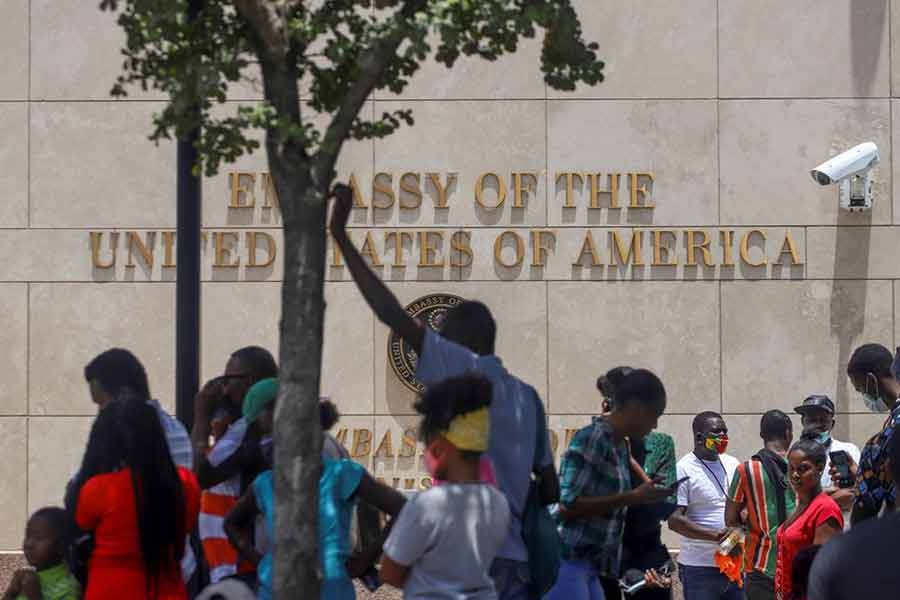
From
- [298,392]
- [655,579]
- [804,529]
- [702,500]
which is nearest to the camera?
[298,392]

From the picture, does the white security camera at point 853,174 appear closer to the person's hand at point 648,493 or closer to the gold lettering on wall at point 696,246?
the gold lettering on wall at point 696,246

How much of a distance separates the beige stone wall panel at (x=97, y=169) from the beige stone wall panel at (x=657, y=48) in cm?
332

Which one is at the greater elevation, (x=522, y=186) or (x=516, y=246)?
(x=522, y=186)

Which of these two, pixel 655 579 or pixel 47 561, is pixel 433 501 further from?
pixel 655 579

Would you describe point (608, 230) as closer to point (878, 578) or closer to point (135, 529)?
point (135, 529)

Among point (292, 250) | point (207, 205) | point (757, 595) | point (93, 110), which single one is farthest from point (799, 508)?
point (93, 110)

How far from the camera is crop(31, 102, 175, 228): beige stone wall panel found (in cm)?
1276

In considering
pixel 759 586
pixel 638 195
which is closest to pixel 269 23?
pixel 759 586

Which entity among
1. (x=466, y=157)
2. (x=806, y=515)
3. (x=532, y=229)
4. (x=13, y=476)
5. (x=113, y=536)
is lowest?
(x=13, y=476)

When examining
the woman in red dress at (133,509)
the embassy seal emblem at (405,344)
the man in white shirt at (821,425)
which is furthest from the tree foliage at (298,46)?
the embassy seal emblem at (405,344)

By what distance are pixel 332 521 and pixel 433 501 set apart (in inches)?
32.7

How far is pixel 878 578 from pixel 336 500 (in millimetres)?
2314

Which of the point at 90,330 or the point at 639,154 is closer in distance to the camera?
the point at 90,330

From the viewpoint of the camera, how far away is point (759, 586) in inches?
341
